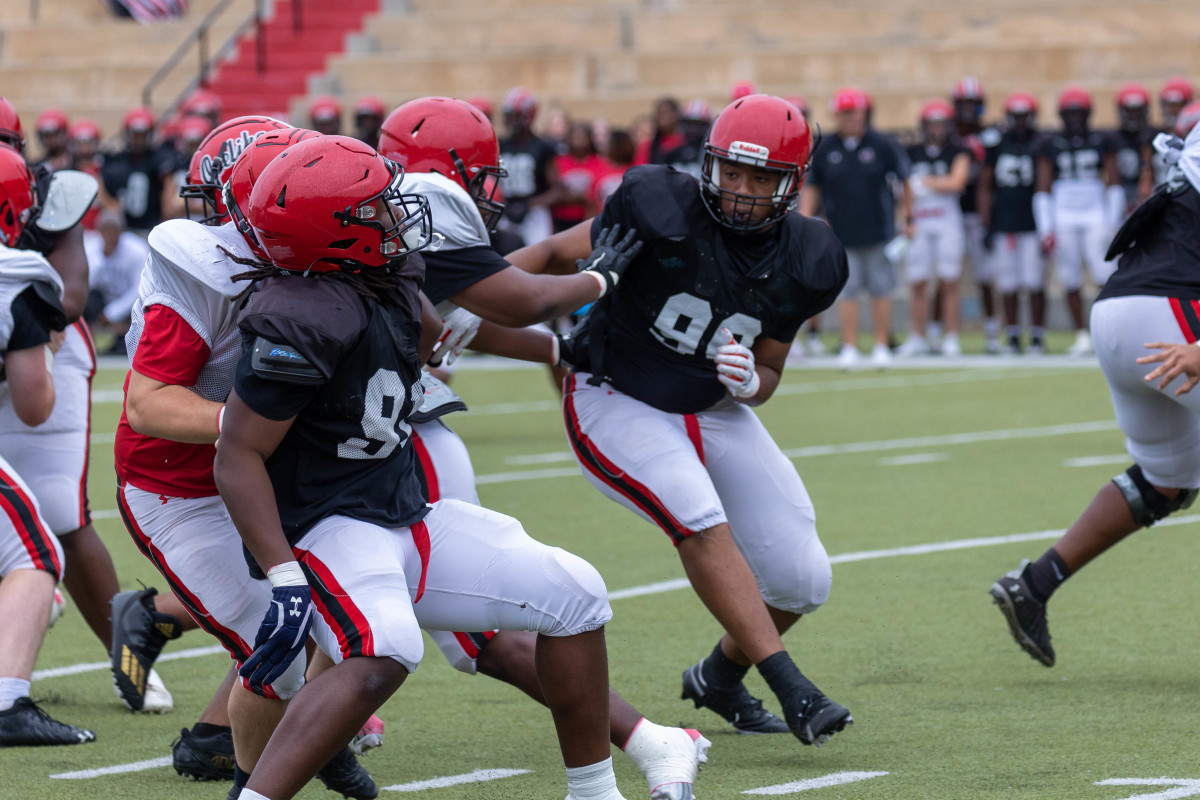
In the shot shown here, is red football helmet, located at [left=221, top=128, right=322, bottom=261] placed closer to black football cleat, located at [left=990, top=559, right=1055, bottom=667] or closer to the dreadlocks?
the dreadlocks

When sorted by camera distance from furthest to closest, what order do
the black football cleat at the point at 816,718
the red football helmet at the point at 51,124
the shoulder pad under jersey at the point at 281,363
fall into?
the red football helmet at the point at 51,124
the black football cleat at the point at 816,718
the shoulder pad under jersey at the point at 281,363

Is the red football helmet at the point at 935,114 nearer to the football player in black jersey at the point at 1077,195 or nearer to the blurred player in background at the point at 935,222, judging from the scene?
the blurred player in background at the point at 935,222

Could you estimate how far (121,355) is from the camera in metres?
14.4

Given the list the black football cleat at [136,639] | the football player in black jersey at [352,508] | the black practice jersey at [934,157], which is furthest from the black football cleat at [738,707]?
A: the black practice jersey at [934,157]

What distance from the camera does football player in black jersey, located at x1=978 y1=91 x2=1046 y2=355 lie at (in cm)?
1346

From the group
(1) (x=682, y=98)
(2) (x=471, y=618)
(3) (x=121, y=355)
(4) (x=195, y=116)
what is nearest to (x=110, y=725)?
(2) (x=471, y=618)

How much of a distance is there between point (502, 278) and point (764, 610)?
98cm

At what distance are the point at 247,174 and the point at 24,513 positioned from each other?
4.55ft

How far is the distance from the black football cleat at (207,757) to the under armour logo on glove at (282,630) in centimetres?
96

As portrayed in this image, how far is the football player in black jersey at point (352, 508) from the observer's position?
3.07 m

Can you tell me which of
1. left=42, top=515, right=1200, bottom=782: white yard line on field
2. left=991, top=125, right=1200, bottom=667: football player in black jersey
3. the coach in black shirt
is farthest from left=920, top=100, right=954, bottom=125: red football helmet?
left=991, top=125, right=1200, bottom=667: football player in black jersey

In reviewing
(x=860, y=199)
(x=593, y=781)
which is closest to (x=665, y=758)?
(x=593, y=781)

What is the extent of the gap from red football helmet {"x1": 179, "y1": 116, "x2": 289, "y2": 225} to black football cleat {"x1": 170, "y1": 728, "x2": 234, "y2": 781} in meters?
1.18

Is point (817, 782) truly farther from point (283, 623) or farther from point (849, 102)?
point (849, 102)
